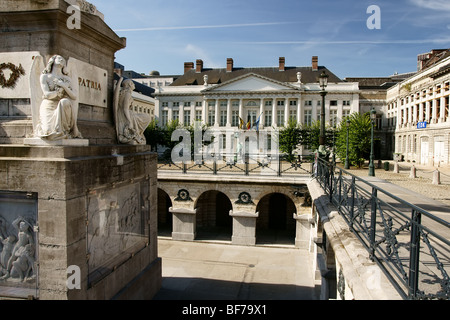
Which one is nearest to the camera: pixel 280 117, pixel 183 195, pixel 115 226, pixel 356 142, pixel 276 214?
pixel 115 226

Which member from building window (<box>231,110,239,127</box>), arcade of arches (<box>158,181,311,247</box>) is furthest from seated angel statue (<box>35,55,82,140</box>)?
building window (<box>231,110,239,127</box>)

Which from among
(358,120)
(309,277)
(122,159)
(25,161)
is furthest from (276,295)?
(358,120)

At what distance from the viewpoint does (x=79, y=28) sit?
18.8ft

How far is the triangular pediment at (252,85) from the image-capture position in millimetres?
49188

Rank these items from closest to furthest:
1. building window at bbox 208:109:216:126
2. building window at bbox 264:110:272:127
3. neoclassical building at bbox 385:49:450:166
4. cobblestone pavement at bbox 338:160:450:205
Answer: cobblestone pavement at bbox 338:160:450:205 → neoclassical building at bbox 385:49:450:166 → building window at bbox 264:110:272:127 → building window at bbox 208:109:216:126

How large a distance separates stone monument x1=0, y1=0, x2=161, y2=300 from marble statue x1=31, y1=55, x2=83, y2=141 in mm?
16

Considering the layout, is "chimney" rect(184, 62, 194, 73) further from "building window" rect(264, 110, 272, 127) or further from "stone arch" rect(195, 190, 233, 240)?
"stone arch" rect(195, 190, 233, 240)

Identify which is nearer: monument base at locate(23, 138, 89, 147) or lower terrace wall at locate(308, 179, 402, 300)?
lower terrace wall at locate(308, 179, 402, 300)

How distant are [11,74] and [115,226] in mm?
3338

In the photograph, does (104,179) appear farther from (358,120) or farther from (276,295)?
(358,120)

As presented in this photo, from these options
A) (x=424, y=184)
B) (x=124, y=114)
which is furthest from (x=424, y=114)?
(x=124, y=114)

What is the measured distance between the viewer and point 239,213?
61.2 ft

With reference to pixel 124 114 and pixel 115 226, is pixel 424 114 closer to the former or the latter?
pixel 124 114

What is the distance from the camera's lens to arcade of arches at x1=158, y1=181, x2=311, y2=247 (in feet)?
59.6
